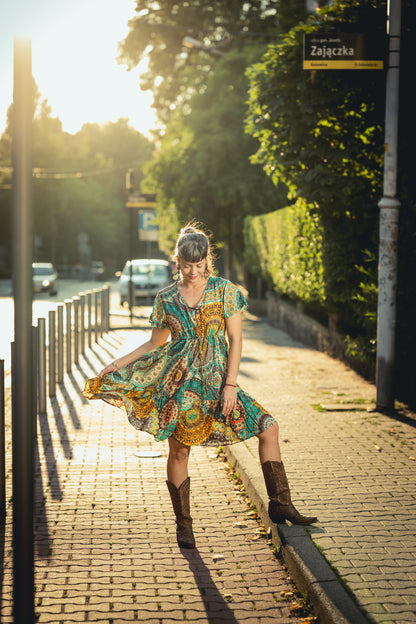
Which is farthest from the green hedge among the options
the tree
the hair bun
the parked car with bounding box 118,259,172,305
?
the hair bun

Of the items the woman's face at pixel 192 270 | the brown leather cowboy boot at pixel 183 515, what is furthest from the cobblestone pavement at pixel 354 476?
the woman's face at pixel 192 270

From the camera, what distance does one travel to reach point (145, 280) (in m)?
28.6

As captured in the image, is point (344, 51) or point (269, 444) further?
point (344, 51)

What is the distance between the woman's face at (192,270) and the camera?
4789mm

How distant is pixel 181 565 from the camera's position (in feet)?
15.1

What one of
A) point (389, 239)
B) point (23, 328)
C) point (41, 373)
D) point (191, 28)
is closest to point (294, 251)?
point (389, 239)

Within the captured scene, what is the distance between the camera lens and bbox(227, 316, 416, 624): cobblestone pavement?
13.4 feet

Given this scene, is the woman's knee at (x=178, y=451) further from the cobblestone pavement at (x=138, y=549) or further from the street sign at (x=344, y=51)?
the street sign at (x=344, y=51)

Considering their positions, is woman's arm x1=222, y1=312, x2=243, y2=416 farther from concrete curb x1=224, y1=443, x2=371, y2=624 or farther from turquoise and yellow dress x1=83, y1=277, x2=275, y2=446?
concrete curb x1=224, y1=443, x2=371, y2=624

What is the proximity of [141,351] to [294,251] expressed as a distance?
10.8 metres

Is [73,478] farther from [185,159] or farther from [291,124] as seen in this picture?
[185,159]

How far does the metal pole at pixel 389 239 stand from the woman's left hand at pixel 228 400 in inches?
167

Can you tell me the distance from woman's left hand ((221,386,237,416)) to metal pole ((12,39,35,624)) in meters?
1.97

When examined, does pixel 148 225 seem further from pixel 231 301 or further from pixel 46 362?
pixel 231 301
